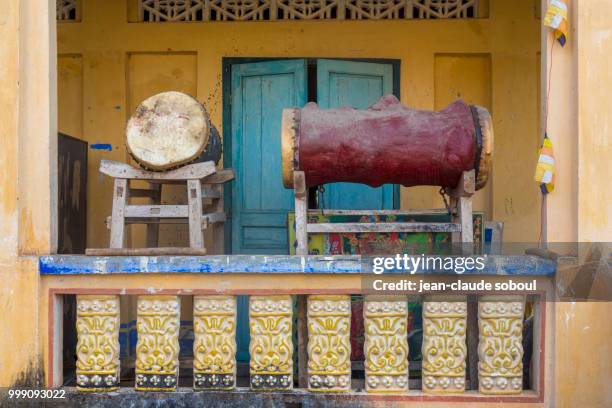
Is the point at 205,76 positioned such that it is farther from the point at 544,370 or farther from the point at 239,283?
the point at 544,370

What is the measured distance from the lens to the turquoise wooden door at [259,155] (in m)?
5.60

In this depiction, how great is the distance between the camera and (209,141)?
4.52 metres

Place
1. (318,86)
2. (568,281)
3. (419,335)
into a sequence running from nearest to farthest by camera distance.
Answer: (568,281)
(419,335)
(318,86)

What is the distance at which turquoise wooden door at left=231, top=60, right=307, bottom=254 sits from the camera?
5602mm

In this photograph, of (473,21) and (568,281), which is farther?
(473,21)

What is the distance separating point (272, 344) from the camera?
3.76m

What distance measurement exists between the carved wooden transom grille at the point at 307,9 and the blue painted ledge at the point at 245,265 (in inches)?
103

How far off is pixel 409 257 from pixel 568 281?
82cm

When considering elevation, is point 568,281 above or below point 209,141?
below

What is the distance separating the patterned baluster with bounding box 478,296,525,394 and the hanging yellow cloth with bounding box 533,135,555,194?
24.5 inches

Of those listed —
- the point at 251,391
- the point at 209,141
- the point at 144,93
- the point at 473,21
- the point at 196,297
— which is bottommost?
the point at 251,391

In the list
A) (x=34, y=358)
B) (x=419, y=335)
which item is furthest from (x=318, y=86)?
(x=34, y=358)

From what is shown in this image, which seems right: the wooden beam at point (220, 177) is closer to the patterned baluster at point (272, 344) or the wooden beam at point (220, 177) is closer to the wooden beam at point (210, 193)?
the wooden beam at point (210, 193)

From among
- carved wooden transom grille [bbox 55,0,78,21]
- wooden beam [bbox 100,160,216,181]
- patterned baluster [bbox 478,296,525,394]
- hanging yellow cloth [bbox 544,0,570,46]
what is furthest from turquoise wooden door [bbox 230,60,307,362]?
hanging yellow cloth [bbox 544,0,570,46]
